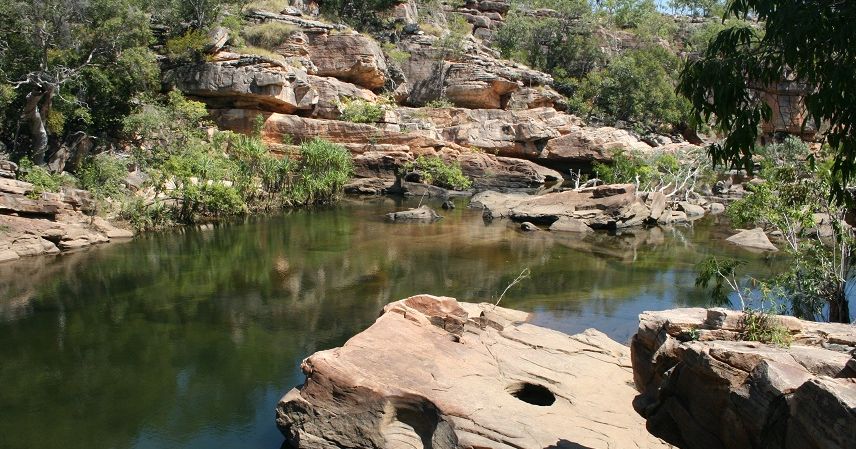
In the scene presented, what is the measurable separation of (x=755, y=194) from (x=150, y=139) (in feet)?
92.3

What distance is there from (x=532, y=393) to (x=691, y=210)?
2856cm

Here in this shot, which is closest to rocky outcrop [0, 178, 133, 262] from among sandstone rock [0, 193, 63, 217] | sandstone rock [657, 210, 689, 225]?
sandstone rock [0, 193, 63, 217]

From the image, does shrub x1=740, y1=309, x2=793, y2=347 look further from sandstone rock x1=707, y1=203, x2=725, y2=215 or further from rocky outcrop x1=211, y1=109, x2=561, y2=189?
rocky outcrop x1=211, y1=109, x2=561, y2=189

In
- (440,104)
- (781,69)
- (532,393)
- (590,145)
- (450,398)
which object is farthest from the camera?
(440,104)

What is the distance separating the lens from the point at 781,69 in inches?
209

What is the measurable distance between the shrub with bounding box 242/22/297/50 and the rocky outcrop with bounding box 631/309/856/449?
134 feet

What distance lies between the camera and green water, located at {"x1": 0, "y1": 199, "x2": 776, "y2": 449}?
10938 millimetres

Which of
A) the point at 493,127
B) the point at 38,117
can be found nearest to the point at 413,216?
the point at 38,117

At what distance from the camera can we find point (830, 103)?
4.75 m

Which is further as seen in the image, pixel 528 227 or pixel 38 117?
pixel 528 227

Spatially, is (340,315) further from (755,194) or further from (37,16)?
(37,16)

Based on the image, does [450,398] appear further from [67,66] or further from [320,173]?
[67,66]

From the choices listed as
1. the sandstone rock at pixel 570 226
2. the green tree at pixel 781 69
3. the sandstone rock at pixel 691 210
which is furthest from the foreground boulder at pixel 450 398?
the sandstone rock at pixel 691 210

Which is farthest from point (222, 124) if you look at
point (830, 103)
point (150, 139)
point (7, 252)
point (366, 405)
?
point (830, 103)
